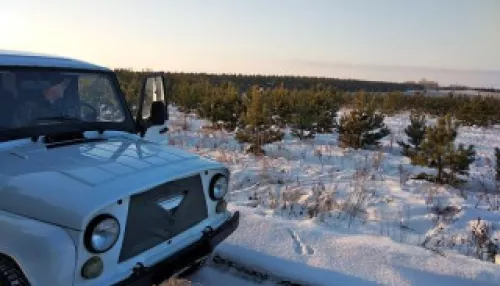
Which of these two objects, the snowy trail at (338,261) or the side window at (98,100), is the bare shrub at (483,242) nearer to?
the snowy trail at (338,261)

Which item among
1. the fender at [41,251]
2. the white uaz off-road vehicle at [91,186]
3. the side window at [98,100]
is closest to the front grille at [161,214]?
the white uaz off-road vehicle at [91,186]

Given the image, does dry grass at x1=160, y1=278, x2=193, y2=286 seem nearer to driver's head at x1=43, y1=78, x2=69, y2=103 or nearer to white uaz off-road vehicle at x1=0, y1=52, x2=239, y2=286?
white uaz off-road vehicle at x1=0, y1=52, x2=239, y2=286

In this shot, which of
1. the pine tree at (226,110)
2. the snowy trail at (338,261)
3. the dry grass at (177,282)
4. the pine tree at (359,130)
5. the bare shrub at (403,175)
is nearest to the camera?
the dry grass at (177,282)

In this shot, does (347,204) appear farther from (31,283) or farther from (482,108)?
(482,108)

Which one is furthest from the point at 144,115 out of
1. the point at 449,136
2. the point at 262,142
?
the point at 262,142

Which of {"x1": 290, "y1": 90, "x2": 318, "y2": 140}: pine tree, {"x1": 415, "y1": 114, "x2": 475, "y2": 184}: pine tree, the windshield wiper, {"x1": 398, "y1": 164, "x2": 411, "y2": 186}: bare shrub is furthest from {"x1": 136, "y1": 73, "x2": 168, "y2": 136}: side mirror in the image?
{"x1": 290, "y1": 90, "x2": 318, "y2": 140}: pine tree

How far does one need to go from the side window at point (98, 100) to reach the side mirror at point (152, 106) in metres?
0.17

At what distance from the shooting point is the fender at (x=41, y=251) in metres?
2.32

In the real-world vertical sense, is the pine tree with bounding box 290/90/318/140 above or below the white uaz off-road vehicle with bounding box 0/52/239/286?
below

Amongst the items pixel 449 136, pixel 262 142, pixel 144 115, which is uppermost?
pixel 144 115

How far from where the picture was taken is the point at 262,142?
11789 millimetres

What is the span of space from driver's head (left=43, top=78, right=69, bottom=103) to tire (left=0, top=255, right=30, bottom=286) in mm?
1508

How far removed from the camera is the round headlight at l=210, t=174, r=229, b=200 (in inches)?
133

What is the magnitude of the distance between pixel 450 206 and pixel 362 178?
180cm
